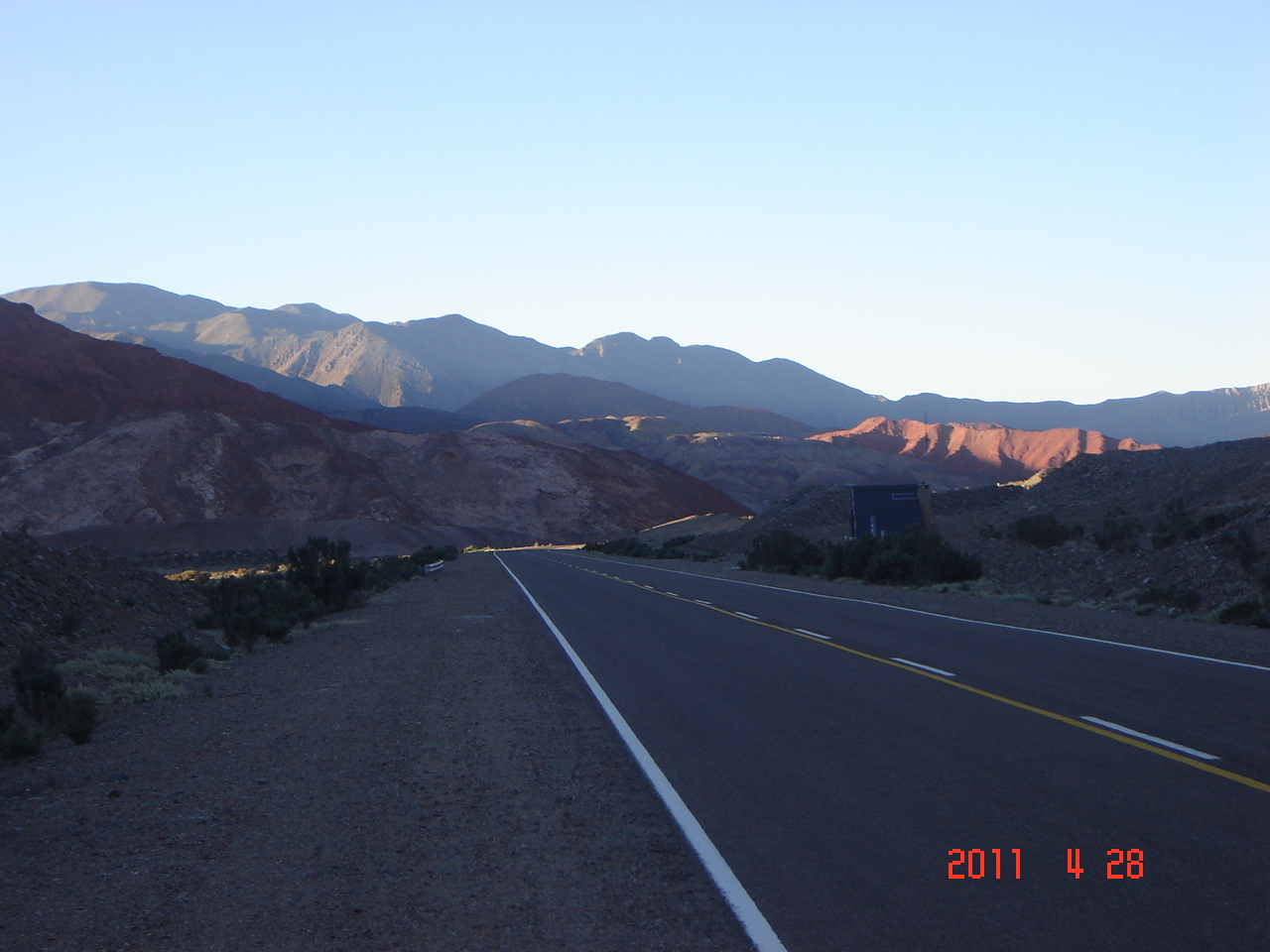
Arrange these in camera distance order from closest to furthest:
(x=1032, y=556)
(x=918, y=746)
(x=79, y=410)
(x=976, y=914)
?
(x=976, y=914), (x=918, y=746), (x=1032, y=556), (x=79, y=410)

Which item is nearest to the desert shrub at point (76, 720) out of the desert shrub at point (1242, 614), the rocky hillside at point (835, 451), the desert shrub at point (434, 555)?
the desert shrub at point (1242, 614)

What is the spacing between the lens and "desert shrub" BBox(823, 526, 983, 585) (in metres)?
32.6

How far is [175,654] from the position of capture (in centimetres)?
1580

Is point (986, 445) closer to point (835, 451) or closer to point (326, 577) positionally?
point (835, 451)

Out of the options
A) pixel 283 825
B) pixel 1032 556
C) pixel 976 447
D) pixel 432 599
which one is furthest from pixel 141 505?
pixel 976 447

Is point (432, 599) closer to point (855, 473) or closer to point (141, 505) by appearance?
point (141, 505)

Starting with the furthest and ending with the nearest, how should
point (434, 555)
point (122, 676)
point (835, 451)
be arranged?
point (835, 451), point (434, 555), point (122, 676)

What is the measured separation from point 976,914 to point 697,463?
14871 centimetres

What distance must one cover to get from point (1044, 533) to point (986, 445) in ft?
443

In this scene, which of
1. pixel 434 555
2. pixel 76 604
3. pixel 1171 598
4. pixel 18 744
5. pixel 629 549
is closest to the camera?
pixel 18 744

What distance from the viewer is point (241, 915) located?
4.86 meters
